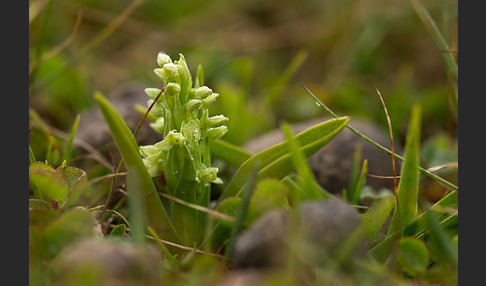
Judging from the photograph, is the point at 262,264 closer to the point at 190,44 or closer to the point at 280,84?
the point at 280,84

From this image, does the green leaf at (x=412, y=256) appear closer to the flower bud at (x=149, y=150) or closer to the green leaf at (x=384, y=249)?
the green leaf at (x=384, y=249)

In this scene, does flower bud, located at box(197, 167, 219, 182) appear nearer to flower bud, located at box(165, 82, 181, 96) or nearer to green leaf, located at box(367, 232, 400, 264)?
flower bud, located at box(165, 82, 181, 96)

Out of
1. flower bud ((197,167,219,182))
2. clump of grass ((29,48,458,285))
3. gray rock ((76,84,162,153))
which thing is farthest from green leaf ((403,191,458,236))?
gray rock ((76,84,162,153))

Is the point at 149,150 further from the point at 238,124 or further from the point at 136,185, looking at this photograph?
the point at 238,124

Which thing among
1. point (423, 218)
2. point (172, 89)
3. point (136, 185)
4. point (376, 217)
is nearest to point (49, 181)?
point (136, 185)

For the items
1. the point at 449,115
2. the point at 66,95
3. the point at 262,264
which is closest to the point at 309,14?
the point at 449,115

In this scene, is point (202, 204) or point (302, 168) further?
point (202, 204)

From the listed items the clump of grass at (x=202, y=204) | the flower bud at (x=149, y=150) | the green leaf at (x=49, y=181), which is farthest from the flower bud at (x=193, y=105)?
the green leaf at (x=49, y=181)
